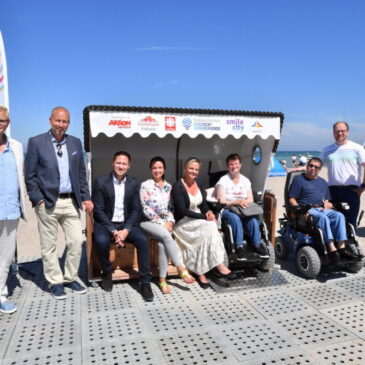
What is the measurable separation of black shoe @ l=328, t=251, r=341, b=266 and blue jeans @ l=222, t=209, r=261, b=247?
0.92 metres

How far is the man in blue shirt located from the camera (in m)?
4.52

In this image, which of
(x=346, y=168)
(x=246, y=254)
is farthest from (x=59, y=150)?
(x=346, y=168)

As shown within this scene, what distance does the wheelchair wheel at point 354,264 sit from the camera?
4.62 m

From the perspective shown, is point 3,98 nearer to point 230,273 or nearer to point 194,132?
point 194,132

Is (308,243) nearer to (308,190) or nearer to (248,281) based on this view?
(308,190)

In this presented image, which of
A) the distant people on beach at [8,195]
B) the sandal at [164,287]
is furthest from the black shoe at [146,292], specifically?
the distant people on beach at [8,195]

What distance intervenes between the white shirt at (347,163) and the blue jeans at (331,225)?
691 millimetres

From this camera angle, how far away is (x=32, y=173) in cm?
373

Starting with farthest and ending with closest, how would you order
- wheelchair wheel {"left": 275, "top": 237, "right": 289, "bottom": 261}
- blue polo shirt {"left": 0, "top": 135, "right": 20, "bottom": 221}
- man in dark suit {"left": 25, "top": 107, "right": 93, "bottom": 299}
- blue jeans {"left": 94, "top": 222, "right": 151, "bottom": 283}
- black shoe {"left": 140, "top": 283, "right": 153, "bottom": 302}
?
wheelchair wheel {"left": 275, "top": 237, "right": 289, "bottom": 261}, blue jeans {"left": 94, "top": 222, "right": 151, "bottom": 283}, black shoe {"left": 140, "top": 283, "right": 153, "bottom": 302}, man in dark suit {"left": 25, "top": 107, "right": 93, "bottom": 299}, blue polo shirt {"left": 0, "top": 135, "right": 20, "bottom": 221}

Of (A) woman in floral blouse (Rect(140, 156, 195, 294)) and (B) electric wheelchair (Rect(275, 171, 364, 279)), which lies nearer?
(A) woman in floral blouse (Rect(140, 156, 195, 294))

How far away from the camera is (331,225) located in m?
4.67

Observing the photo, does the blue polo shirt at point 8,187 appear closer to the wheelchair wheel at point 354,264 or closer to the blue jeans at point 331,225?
the blue jeans at point 331,225

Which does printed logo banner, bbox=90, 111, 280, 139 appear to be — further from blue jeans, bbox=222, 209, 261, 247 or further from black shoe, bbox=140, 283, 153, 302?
black shoe, bbox=140, 283, 153, 302

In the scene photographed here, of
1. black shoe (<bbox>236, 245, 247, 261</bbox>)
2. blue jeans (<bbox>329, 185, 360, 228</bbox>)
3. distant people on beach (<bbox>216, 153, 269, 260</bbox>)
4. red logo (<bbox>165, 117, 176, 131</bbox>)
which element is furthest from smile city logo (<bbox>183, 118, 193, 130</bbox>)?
blue jeans (<bbox>329, 185, 360, 228</bbox>)
